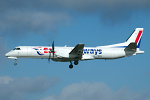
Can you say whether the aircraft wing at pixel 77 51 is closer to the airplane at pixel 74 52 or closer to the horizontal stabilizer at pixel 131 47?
the airplane at pixel 74 52

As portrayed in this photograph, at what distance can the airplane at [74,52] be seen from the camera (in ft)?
216

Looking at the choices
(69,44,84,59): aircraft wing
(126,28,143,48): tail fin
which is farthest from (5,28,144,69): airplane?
(126,28,143,48): tail fin

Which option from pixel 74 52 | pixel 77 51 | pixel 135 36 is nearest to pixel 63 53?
pixel 74 52

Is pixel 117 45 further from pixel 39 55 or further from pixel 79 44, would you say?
pixel 39 55

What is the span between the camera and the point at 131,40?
7219 centimetres

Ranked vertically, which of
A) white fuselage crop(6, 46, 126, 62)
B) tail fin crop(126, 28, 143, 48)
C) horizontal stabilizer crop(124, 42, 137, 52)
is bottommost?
white fuselage crop(6, 46, 126, 62)

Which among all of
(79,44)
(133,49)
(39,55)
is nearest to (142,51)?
(133,49)

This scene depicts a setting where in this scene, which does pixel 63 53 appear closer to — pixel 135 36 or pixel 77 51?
pixel 77 51

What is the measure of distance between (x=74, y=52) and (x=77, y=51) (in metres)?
0.59

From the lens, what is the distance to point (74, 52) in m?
66.2

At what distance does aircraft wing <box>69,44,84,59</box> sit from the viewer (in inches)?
2537

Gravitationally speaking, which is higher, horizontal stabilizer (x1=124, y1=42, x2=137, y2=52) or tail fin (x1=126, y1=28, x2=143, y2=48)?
tail fin (x1=126, y1=28, x2=143, y2=48)

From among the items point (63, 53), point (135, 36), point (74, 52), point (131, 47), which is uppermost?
point (135, 36)

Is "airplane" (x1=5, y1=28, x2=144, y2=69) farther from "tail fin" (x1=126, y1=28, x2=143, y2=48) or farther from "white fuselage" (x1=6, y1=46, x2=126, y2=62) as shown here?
"tail fin" (x1=126, y1=28, x2=143, y2=48)
